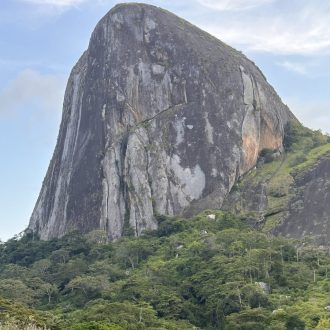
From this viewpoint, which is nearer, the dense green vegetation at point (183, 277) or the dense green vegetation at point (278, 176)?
the dense green vegetation at point (183, 277)

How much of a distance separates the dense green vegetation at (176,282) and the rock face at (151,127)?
3.96 meters

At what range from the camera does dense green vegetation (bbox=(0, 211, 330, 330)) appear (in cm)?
4178

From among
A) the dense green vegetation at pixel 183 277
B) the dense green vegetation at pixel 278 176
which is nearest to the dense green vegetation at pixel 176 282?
the dense green vegetation at pixel 183 277

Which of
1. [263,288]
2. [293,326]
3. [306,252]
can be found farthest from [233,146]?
[293,326]

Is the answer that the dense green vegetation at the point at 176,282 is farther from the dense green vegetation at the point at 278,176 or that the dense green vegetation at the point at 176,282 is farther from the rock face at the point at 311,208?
the rock face at the point at 311,208

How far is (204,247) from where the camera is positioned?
55500 mm

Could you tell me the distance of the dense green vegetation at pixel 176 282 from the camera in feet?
137

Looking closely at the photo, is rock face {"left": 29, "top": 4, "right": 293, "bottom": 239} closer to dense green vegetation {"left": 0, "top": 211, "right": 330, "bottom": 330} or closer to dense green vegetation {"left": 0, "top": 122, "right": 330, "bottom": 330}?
dense green vegetation {"left": 0, "top": 122, "right": 330, "bottom": 330}

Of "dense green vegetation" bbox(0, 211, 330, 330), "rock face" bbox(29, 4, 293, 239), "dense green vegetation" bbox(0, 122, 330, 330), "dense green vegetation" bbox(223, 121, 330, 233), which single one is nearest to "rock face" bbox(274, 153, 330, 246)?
"dense green vegetation" bbox(223, 121, 330, 233)

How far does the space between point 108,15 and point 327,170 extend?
95.4 feet

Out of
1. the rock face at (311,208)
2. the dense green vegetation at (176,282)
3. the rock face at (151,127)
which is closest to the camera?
the dense green vegetation at (176,282)

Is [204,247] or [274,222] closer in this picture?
[204,247]

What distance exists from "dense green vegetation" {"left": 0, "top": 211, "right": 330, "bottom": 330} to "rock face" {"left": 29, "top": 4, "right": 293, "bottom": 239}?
3964 millimetres

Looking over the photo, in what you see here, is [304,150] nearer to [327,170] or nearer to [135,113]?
[327,170]
